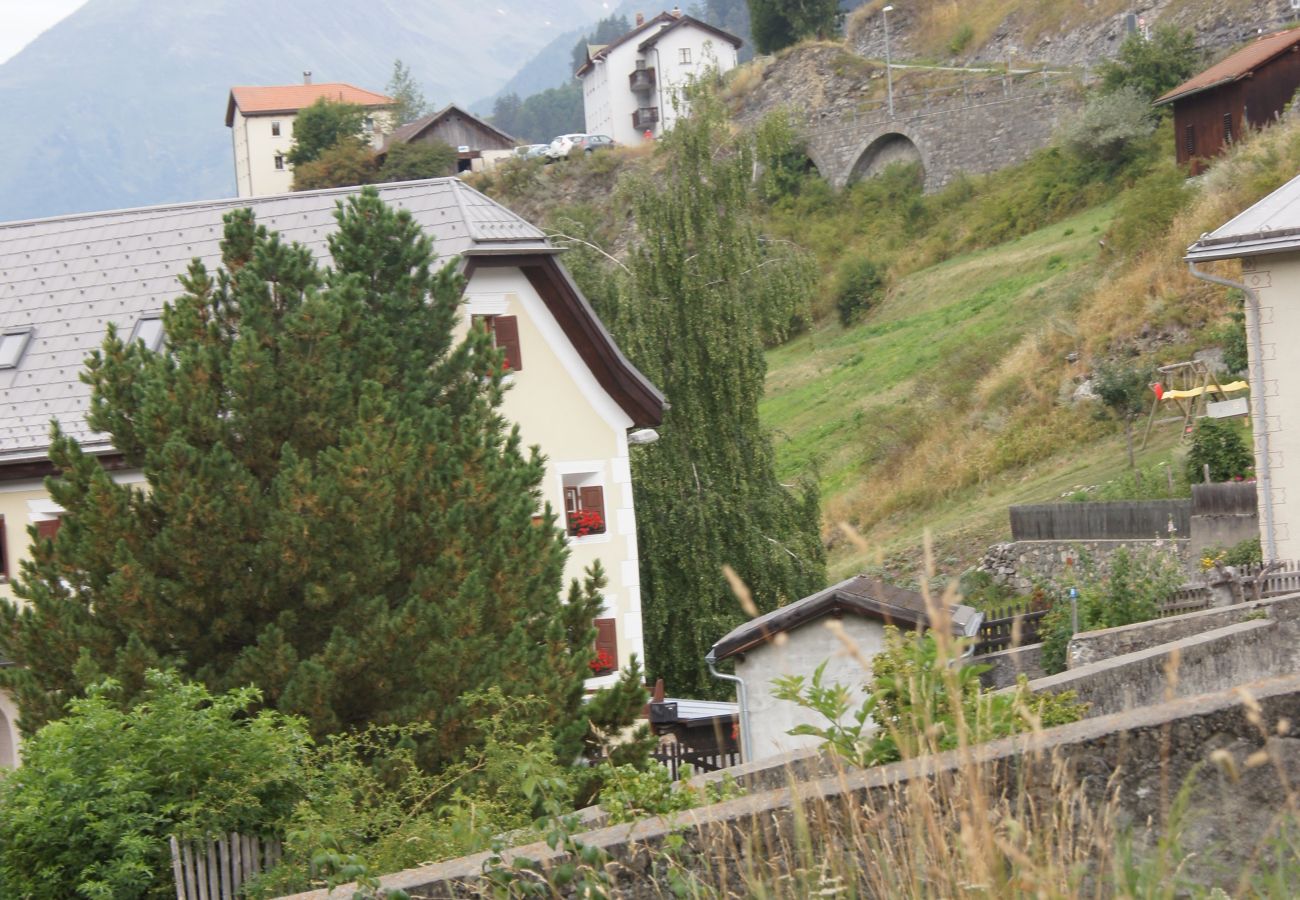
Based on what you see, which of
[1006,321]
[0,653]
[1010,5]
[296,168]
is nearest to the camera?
[0,653]

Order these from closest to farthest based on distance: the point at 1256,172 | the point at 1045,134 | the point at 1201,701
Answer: the point at 1201,701
the point at 1256,172
the point at 1045,134

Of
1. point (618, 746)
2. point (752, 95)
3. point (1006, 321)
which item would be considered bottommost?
point (618, 746)

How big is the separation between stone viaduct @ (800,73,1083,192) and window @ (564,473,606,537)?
37352 mm

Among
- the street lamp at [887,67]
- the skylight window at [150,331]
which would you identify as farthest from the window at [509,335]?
the street lamp at [887,67]

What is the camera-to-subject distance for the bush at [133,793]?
8.89 metres

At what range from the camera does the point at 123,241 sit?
23719mm

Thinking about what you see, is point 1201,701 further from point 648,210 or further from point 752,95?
point 752,95

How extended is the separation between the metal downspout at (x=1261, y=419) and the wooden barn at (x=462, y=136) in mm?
65482

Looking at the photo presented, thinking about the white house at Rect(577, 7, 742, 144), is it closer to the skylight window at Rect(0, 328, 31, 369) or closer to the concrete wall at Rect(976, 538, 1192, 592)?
the concrete wall at Rect(976, 538, 1192, 592)

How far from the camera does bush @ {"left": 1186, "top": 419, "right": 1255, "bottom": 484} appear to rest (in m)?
26.4

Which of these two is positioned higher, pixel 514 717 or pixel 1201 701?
pixel 1201 701

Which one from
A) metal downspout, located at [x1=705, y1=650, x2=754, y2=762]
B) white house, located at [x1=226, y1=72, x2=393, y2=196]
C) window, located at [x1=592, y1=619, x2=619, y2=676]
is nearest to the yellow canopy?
window, located at [x1=592, y1=619, x2=619, y2=676]

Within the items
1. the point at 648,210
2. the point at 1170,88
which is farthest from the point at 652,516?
the point at 1170,88

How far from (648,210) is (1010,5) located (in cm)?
5062
